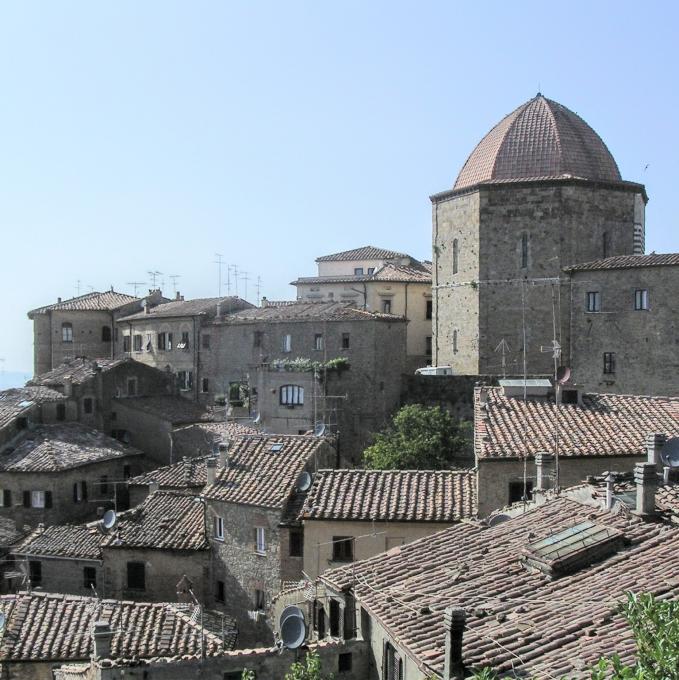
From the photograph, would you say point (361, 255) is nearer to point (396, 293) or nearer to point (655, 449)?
point (396, 293)

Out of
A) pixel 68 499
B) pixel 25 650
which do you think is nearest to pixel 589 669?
pixel 25 650

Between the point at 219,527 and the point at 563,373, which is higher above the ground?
the point at 563,373

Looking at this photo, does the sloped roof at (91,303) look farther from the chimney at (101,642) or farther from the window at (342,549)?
the chimney at (101,642)

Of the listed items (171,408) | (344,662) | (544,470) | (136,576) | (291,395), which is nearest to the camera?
(344,662)

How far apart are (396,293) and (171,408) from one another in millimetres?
15068

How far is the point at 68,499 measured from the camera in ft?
133

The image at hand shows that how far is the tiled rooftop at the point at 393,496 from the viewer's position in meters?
22.6

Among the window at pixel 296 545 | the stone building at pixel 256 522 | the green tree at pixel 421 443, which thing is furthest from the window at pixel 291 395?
the window at pixel 296 545

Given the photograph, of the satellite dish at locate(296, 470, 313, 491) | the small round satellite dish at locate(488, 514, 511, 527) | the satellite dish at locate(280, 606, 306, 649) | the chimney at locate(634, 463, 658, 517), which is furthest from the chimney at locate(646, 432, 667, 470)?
the satellite dish at locate(296, 470, 313, 491)

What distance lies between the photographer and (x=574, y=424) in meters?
24.8

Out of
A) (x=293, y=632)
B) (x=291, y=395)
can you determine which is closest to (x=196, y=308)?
(x=291, y=395)

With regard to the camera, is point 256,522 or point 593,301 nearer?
point 256,522

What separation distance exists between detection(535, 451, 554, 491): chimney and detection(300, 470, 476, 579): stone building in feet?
6.59

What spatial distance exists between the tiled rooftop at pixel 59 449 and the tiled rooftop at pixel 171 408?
265 cm
